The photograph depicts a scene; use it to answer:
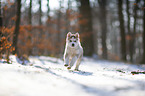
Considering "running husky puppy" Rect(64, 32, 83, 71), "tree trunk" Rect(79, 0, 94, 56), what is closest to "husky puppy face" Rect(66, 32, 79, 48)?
"running husky puppy" Rect(64, 32, 83, 71)

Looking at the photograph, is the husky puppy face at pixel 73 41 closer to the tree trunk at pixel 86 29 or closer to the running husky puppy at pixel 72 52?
the running husky puppy at pixel 72 52

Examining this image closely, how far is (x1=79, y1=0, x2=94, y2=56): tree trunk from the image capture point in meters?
16.9

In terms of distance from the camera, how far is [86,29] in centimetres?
1734

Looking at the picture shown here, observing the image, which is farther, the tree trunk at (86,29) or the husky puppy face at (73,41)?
the tree trunk at (86,29)

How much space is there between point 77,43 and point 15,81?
4.17 meters

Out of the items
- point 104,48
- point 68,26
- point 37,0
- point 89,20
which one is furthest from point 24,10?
point 104,48

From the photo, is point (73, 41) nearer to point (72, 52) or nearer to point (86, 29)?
point (72, 52)

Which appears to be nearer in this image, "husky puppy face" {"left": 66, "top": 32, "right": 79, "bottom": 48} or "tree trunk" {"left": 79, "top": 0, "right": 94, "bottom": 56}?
"husky puppy face" {"left": 66, "top": 32, "right": 79, "bottom": 48}

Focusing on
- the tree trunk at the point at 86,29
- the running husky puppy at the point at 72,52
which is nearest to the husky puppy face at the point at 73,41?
the running husky puppy at the point at 72,52

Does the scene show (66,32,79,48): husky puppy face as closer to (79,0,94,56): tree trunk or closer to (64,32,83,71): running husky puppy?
(64,32,83,71): running husky puppy

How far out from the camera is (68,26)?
63.8ft

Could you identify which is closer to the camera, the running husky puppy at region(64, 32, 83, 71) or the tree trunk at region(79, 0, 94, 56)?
the running husky puppy at region(64, 32, 83, 71)

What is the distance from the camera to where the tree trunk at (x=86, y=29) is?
1694 cm

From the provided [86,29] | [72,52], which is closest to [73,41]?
[72,52]
